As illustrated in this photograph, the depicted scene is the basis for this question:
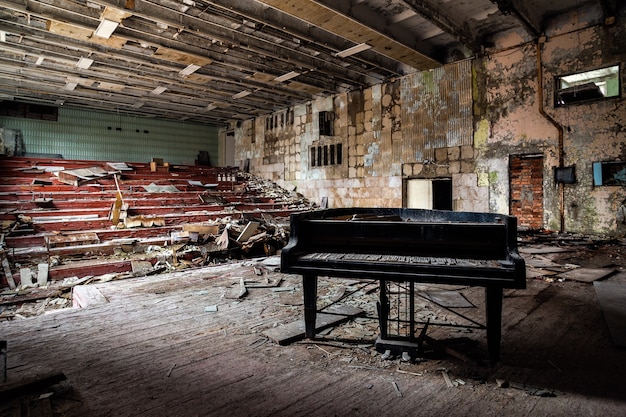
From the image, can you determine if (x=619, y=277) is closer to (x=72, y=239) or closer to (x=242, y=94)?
(x=72, y=239)

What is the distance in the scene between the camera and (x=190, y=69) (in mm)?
9867

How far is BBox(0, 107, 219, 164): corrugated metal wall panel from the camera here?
13.9 m

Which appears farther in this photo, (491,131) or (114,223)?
(491,131)

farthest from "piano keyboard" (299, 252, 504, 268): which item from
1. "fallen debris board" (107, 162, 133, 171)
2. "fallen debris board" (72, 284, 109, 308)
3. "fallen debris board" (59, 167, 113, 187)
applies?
"fallen debris board" (107, 162, 133, 171)

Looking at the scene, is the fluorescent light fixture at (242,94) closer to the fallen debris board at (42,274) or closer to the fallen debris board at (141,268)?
the fallen debris board at (141,268)

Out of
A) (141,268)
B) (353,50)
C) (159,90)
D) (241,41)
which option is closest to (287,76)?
(241,41)

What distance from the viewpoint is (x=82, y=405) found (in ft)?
6.66

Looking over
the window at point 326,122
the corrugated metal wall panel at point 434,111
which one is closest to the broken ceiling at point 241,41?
the corrugated metal wall panel at point 434,111

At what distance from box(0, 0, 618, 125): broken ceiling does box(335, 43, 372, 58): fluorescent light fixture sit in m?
0.03

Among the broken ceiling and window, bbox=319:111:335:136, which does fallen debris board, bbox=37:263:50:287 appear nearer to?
the broken ceiling

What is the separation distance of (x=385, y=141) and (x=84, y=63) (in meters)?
8.56

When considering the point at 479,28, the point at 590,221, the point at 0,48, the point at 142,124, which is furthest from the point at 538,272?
the point at 142,124

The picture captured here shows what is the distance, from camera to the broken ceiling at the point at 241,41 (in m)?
6.80

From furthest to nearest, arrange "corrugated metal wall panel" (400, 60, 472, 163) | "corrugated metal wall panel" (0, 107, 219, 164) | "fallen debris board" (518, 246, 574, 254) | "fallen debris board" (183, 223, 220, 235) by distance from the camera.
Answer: "corrugated metal wall panel" (0, 107, 219, 164), "corrugated metal wall panel" (400, 60, 472, 163), "fallen debris board" (183, 223, 220, 235), "fallen debris board" (518, 246, 574, 254)
